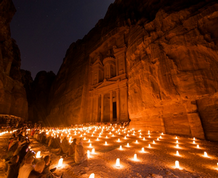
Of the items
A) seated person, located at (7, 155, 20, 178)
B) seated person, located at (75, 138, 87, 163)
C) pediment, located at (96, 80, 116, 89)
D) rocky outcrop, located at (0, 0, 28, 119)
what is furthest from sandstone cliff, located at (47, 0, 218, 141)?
rocky outcrop, located at (0, 0, 28, 119)

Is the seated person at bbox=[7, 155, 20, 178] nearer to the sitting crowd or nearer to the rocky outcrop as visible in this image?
the sitting crowd

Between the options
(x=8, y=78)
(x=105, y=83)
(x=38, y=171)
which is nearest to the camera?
(x=38, y=171)

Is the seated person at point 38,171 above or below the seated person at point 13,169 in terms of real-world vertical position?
above

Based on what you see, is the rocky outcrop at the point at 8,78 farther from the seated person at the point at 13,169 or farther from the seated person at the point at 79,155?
the seated person at the point at 79,155

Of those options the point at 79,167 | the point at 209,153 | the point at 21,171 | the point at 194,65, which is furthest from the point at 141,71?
the point at 21,171

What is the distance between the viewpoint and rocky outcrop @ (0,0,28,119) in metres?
17.8

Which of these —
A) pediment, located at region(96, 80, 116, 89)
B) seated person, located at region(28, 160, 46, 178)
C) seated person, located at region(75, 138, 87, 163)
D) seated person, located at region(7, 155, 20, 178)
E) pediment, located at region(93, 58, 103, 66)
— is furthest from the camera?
pediment, located at region(93, 58, 103, 66)

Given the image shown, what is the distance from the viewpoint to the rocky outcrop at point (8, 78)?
17761mm

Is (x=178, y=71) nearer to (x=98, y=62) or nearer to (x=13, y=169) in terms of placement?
(x=13, y=169)

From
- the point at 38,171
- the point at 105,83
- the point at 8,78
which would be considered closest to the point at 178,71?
the point at 38,171

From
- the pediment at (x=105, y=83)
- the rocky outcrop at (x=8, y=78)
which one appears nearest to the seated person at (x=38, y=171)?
the pediment at (x=105, y=83)

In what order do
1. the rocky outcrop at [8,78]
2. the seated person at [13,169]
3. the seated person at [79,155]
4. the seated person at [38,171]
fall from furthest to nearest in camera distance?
the rocky outcrop at [8,78]
the seated person at [79,155]
the seated person at [13,169]
the seated person at [38,171]

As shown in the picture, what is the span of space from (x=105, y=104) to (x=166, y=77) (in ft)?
44.0

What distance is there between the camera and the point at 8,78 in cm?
1939
